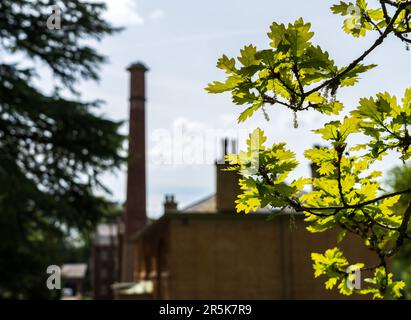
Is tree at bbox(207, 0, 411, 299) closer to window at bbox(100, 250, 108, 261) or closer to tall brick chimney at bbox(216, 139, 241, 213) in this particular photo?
tall brick chimney at bbox(216, 139, 241, 213)

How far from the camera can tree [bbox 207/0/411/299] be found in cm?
285

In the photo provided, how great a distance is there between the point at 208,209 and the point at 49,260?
27.7 feet

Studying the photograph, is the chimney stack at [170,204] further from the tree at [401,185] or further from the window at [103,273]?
the window at [103,273]

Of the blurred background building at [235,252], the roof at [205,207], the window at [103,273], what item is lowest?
the window at [103,273]

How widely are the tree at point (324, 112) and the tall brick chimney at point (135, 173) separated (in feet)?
100

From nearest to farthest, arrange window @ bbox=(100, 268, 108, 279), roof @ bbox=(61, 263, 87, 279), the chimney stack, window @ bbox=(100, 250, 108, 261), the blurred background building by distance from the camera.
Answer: the blurred background building → the chimney stack → window @ bbox=(100, 268, 108, 279) → window @ bbox=(100, 250, 108, 261) → roof @ bbox=(61, 263, 87, 279)

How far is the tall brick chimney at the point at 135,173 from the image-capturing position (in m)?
35.2

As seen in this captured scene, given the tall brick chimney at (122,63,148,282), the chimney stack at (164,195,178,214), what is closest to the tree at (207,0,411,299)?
the chimney stack at (164,195,178,214)

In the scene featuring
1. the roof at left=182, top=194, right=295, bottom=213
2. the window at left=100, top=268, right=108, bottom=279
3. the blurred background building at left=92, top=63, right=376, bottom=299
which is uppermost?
the roof at left=182, top=194, right=295, bottom=213

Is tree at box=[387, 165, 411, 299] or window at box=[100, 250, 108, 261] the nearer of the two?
tree at box=[387, 165, 411, 299]

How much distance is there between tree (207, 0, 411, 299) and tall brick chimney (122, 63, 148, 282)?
3055 cm

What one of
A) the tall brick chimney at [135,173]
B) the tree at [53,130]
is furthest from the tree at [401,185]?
the tree at [53,130]

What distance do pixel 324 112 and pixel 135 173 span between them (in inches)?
1287
